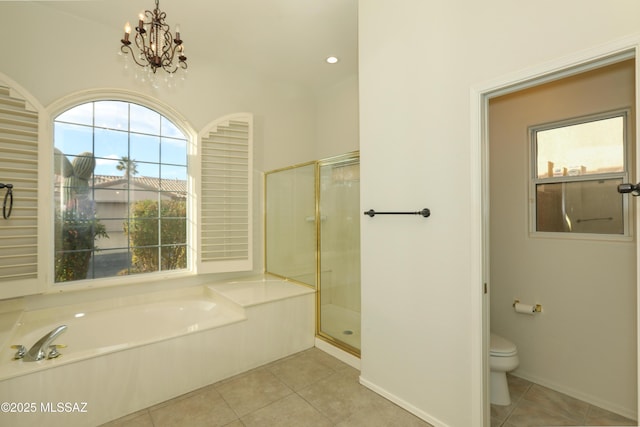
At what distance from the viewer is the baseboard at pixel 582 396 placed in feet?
6.06

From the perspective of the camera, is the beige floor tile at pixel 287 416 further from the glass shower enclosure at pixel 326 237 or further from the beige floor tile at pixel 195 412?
the glass shower enclosure at pixel 326 237

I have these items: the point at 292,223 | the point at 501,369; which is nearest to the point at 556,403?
the point at 501,369

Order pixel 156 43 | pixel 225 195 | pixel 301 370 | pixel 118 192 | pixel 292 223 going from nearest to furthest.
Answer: pixel 156 43 < pixel 301 370 < pixel 118 192 < pixel 225 195 < pixel 292 223

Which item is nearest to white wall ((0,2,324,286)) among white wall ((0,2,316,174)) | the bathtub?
white wall ((0,2,316,174))

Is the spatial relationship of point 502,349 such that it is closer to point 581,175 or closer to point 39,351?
point 581,175

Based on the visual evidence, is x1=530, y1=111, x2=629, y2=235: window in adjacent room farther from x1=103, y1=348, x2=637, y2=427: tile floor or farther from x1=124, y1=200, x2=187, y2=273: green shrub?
x1=124, y1=200, x2=187, y2=273: green shrub

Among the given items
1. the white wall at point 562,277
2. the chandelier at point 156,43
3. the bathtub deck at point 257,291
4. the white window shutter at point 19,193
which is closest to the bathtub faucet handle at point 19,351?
the white window shutter at point 19,193

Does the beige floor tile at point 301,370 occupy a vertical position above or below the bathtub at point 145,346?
below

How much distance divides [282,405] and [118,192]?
2.35 meters

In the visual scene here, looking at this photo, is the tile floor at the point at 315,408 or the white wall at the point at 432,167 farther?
the tile floor at the point at 315,408

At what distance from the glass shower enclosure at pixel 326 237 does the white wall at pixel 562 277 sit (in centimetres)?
121

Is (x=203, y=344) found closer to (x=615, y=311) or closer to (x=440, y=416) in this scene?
(x=440, y=416)

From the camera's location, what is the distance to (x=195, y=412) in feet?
6.39

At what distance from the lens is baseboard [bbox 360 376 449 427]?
1759 millimetres
